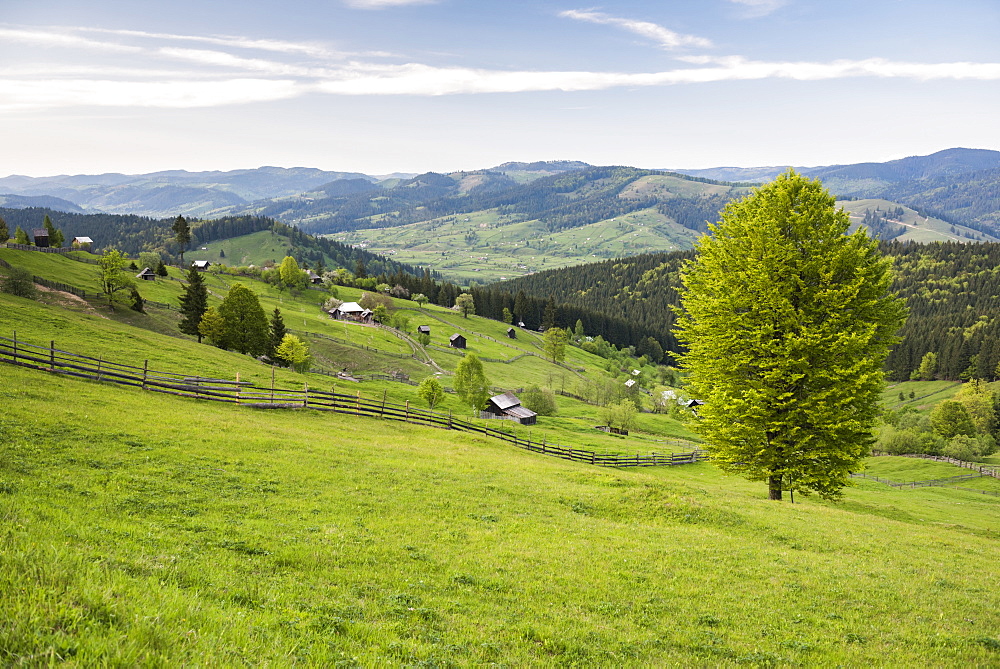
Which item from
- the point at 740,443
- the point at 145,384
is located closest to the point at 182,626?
the point at 740,443

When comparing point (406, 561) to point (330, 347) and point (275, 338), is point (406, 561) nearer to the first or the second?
point (275, 338)

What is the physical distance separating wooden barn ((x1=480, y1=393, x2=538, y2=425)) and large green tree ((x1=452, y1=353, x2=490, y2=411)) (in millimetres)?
3158

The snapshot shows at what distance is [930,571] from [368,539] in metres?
18.3

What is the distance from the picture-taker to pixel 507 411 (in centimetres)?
8750

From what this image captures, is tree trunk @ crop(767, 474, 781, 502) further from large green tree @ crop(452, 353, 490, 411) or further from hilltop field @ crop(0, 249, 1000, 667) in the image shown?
large green tree @ crop(452, 353, 490, 411)

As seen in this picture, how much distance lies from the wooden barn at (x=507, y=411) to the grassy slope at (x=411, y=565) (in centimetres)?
5926

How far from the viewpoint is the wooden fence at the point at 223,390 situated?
3347cm

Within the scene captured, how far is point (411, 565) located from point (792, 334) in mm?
19304

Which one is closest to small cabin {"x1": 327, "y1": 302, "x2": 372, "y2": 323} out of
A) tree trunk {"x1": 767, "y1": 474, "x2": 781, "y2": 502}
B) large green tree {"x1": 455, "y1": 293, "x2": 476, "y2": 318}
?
large green tree {"x1": 455, "y1": 293, "x2": 476, "y2": 318}

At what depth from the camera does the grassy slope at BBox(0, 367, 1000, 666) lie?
767 centimetres

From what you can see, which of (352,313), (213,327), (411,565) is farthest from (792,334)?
(352,313)

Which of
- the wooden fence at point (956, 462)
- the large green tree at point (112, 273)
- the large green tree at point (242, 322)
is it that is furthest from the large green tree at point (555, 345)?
the large green tree at point (112, 273)

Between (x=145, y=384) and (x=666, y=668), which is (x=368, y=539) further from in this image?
(x=145, y=384)

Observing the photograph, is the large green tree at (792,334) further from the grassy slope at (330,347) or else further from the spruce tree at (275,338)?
the spruce tree at (275,338)
